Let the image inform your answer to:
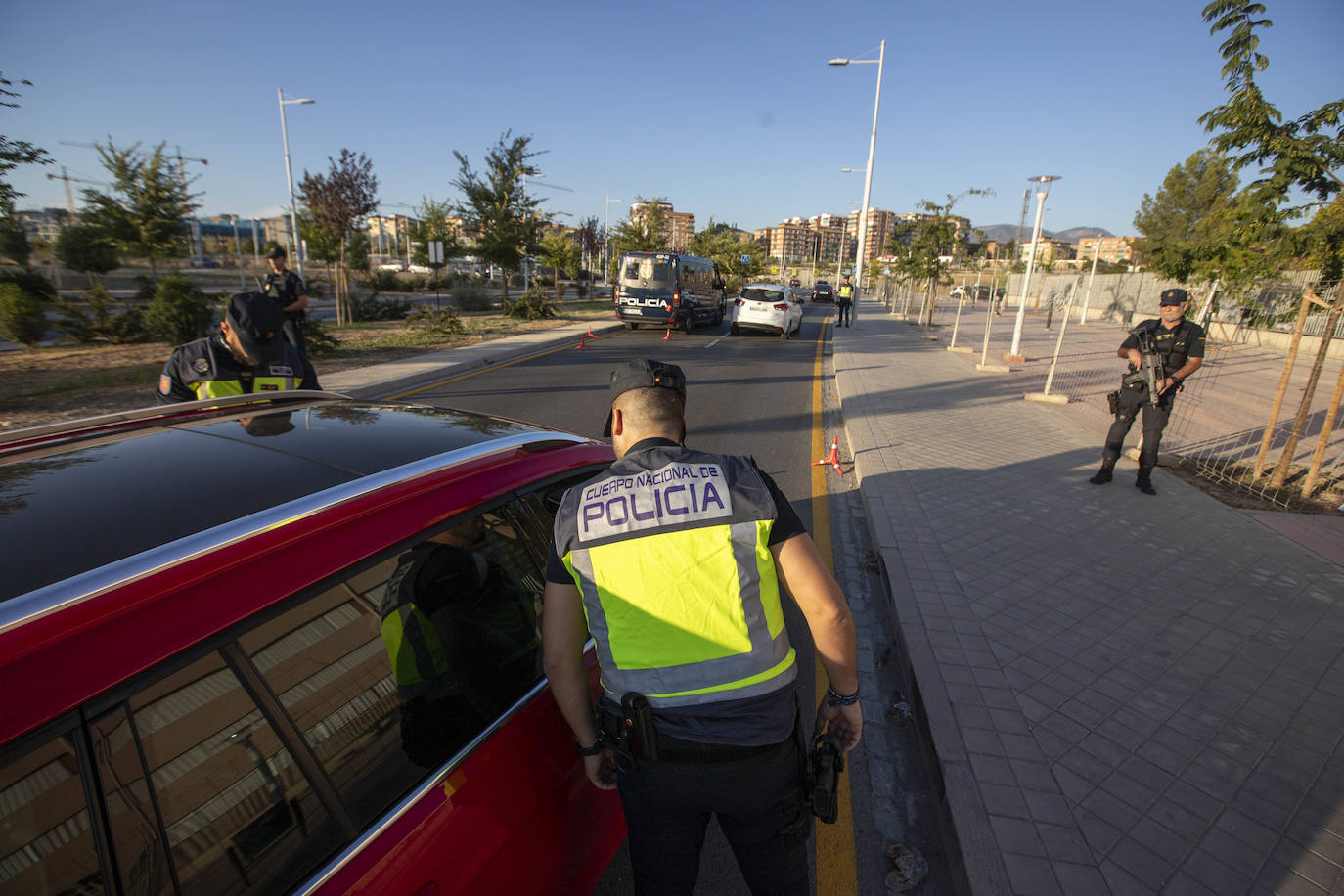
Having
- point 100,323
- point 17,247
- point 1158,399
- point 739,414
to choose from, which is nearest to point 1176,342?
point 1158,399

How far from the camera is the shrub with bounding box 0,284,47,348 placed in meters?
13.2

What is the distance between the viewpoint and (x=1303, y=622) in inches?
156

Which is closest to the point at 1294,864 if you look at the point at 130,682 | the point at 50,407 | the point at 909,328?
the point at 130,682

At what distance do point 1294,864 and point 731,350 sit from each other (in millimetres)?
16052

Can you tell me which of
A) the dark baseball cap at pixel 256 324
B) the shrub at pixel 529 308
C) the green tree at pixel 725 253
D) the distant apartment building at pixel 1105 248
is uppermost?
the distant apartment building at pixel 1105 248

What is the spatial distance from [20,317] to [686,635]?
60.3 ft

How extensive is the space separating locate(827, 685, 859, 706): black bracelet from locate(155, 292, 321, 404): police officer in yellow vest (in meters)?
4.27

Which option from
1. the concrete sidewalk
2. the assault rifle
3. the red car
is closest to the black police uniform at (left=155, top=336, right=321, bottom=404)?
the red car

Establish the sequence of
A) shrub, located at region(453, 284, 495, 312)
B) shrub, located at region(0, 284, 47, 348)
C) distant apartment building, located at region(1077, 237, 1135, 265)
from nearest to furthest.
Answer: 1. shrub, located at region(0, 284, 47, 348)
2. shrub, located at region(453, 284, 495, 312)
3. distant apartment building, located at region(1077, 237, 1135, 265)

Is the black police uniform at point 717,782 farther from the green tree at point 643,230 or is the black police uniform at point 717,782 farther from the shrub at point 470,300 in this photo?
the green tree at point 643,230

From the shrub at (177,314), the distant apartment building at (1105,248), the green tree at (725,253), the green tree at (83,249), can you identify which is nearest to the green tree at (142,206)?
the green tree at (83,249)

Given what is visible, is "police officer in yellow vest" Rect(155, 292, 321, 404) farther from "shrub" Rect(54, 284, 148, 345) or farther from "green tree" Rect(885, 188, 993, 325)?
"green tree" Rect(885, 188, 993, 325)

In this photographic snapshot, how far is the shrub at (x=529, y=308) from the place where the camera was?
2408 cm

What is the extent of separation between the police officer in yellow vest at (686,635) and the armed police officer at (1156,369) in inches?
244
